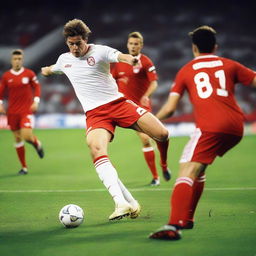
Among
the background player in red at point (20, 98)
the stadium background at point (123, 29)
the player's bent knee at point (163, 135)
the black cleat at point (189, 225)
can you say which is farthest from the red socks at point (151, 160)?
the stadium background at point (123, 29)

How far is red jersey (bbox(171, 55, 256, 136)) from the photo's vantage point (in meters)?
5.31

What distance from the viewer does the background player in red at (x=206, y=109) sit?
528cm

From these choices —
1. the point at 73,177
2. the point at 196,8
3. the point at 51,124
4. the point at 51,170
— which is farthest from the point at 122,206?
the point at 196,8

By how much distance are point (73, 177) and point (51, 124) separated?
10.6 metres

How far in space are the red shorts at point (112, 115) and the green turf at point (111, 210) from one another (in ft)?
3.27

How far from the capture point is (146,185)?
9.45m

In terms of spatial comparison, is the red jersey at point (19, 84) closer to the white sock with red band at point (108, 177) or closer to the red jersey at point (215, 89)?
the white sock with red band at point (108, 177)

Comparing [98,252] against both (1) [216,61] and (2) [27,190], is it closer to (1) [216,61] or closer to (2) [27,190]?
(1) [216,61]

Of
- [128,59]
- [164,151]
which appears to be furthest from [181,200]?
[164,151]

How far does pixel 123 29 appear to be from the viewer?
2459 cm

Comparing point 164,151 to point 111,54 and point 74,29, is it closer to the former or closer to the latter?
point 111,54

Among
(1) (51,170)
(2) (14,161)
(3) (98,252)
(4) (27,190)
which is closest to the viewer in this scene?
(3) (98,252)

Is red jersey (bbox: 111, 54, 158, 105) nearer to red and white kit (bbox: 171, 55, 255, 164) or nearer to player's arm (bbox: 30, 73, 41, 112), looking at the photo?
player's arm (bbox: 30, 73, 41, 112)

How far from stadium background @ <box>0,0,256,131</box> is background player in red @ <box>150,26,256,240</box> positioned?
1744cm
